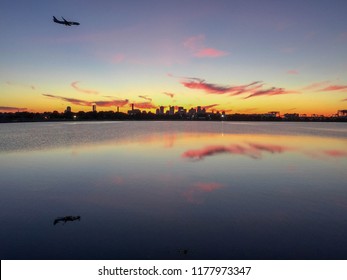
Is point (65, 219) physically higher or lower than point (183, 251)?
lower

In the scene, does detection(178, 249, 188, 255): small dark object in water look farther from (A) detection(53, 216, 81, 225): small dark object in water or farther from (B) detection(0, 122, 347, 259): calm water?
(A) detection(53, 216, 81, 225): small dark object in water

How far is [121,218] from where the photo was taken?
1086 cm

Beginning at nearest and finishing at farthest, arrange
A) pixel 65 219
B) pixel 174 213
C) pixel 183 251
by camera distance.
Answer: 1. pixel 183 251
2. pixel 65 219
3. pixel 174 213

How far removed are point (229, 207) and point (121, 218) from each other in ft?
16.1

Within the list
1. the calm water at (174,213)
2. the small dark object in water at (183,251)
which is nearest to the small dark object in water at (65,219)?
the calm water at (174,213)

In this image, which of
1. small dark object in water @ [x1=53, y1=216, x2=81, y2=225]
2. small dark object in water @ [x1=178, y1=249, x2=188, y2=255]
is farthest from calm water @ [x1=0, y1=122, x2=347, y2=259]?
small dark object in water @ [x1=53, y1=216, x2=81, y2=225]

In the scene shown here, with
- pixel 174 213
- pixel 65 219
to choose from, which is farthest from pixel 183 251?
pixel 65 219

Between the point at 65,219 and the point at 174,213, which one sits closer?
the point at 65,219

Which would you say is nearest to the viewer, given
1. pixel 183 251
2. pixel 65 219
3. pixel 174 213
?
pixel 183 251

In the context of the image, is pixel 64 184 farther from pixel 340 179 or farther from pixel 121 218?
pixel 340 179

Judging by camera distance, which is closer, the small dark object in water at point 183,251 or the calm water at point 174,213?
the small dark object in water at point 183,251

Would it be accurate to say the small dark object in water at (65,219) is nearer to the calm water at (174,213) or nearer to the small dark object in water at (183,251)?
the calm water at (174,213)

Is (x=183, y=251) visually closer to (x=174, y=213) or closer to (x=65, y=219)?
(x=174, y=213)

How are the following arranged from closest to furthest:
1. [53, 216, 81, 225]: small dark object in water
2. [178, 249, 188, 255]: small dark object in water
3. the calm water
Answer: [178, 249, 188, 255]: small dark object in water
the calm water
[53, 216, 81, 225]: small dark object in water
